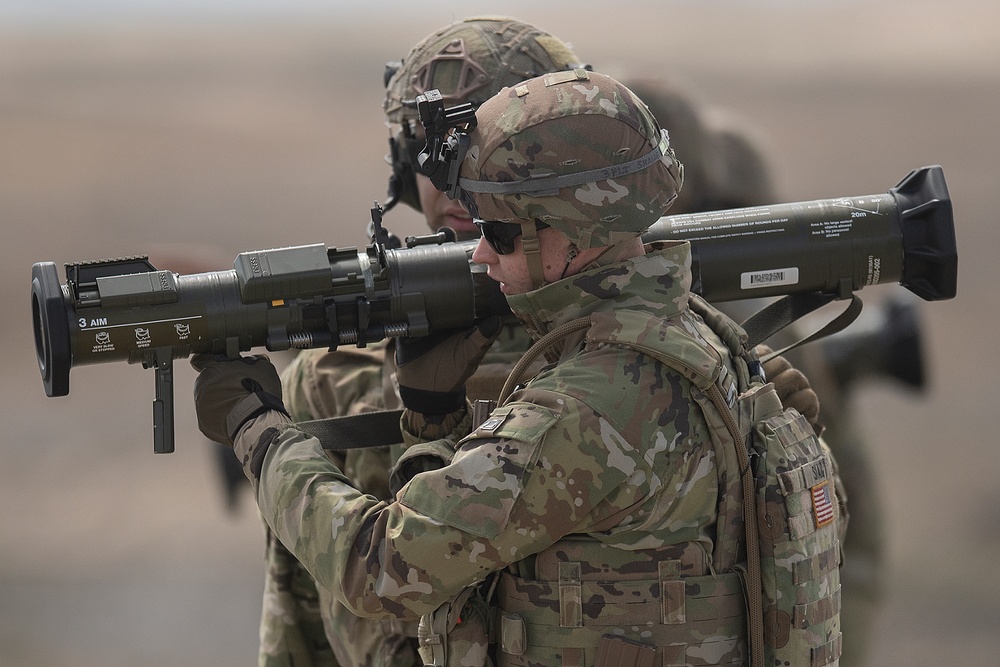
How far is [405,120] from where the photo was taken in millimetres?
4879

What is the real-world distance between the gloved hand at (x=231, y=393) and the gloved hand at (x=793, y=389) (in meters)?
1.54

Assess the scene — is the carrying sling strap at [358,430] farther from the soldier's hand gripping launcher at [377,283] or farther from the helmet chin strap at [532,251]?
the helmet chin strap at [532,251]

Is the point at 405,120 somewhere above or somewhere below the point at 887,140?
above

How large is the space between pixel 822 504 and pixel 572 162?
1.16 meters

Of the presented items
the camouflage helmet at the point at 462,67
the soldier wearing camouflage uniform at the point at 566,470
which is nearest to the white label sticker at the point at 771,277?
the soldier wearing camouflage uniform at the point at 566,470

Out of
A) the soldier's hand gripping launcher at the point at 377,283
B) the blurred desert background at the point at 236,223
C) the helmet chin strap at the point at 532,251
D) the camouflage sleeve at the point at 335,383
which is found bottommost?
the blurred desert background at the point at 236,223

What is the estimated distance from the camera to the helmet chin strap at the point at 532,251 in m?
3.65

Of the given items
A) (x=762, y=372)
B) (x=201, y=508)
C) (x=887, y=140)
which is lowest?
(x=201, y=508)

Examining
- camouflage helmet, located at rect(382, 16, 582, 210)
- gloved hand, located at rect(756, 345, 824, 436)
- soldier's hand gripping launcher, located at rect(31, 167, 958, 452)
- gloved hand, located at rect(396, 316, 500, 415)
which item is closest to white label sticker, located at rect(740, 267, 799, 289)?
soldier's hand gripping launcher, located at rect(31, 167, 958, 452)

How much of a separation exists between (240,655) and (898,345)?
18.9ft

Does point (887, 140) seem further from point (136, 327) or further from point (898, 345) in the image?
point (136, 327)

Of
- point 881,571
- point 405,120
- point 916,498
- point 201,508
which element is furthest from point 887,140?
point 405,120

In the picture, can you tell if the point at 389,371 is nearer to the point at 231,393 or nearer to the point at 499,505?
the point at 231,393

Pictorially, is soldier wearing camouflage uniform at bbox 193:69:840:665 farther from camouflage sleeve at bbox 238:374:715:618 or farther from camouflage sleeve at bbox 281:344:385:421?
camouflage sleeve at bbox 281:344:385:421
